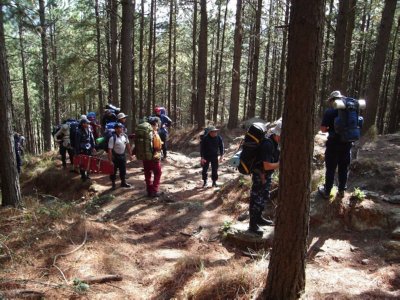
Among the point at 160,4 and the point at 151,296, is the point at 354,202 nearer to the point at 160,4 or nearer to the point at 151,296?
the point at 151,296

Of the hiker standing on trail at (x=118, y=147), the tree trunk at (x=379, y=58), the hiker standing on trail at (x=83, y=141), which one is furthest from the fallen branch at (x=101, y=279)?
the tree trunk at (x=379, y=58)

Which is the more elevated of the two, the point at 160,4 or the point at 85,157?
the point at 160,4

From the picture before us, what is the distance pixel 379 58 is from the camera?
12.0 meters

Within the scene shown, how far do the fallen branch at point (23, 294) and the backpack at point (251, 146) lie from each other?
346 cm

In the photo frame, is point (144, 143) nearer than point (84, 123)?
Yes

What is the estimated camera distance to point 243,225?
267 inches

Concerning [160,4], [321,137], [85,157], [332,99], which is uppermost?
[160,4]

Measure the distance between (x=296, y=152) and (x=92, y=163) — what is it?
8063mm

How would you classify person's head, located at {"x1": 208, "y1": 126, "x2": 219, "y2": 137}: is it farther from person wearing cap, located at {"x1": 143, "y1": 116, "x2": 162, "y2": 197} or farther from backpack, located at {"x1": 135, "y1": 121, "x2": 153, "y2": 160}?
backpack, located at {"x1": 135, "y1": 121, "x2": 153, "y2": 160}

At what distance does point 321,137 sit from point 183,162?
5.89m

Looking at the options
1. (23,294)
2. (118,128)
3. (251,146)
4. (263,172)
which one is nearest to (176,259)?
(263,172)

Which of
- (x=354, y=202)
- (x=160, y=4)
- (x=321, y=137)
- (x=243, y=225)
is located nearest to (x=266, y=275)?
(x=243, y=225)

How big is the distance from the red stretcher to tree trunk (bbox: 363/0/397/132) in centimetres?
923

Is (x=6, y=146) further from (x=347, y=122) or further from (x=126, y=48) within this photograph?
(x=126, y=48)
